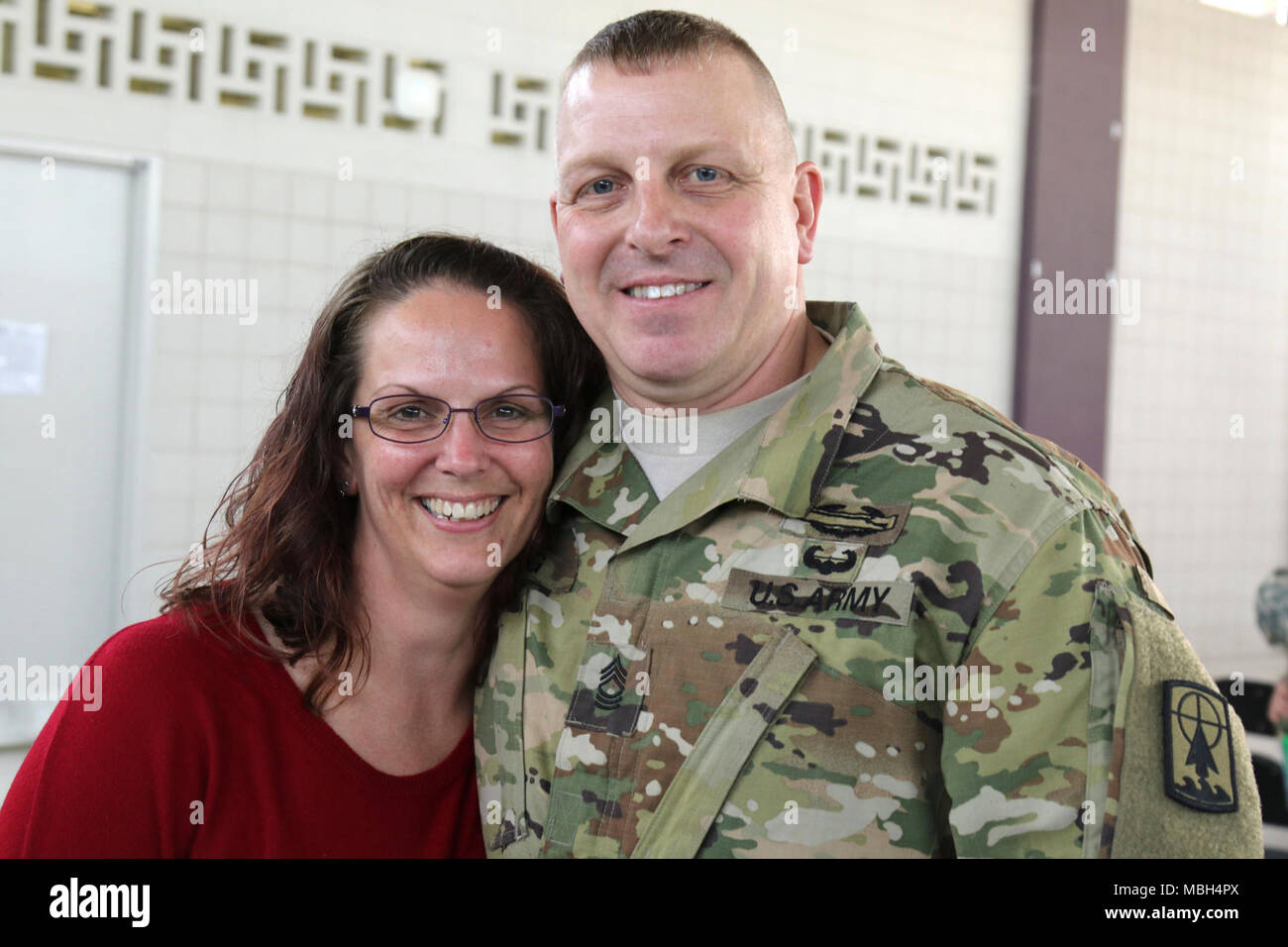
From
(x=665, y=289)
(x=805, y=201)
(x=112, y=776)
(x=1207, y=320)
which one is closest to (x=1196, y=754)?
(x=665, y=289)

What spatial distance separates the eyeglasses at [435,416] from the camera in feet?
5.55

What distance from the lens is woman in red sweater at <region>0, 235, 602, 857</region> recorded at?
155cm

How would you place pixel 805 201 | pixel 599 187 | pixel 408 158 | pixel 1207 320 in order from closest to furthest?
pixel 599 187, pixel 805 201, pixel 408 158, pixel 1207 320

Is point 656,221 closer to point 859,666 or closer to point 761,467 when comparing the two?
point 761,467

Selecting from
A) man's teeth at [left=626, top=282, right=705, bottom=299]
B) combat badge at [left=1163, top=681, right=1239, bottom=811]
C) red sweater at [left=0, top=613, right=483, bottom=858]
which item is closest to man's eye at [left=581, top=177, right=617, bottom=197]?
man's teeth at [left=626, top=282, right=705, bottom=299]

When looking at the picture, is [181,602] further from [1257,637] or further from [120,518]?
[1257,637]

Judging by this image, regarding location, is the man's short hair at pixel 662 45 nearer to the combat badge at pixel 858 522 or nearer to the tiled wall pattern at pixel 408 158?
the combat badge at pixel 858 522

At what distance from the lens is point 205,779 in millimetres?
1580

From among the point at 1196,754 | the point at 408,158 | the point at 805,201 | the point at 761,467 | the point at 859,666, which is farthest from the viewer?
the point at 408,158

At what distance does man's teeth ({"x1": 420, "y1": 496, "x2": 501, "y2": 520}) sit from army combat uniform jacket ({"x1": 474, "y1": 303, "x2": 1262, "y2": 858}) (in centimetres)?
13

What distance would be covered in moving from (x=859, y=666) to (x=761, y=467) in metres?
0.31

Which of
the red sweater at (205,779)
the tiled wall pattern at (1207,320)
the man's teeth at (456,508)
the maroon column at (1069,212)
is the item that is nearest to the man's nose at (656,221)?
the man's teeth at (456,508)

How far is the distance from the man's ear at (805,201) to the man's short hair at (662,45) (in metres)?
0.15
